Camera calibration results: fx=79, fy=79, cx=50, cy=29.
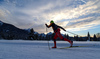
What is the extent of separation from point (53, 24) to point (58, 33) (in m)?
1.00

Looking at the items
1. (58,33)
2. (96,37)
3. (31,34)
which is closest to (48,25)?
(58,33)

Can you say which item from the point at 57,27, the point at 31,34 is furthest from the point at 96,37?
the point at 57,27

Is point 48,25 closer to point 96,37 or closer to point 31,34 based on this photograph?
point 31,34

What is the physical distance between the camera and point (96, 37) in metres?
69.2

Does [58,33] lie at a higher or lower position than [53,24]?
lower

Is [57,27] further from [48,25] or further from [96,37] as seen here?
[96,37]

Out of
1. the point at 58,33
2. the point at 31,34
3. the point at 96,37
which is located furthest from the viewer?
the point at 96,37

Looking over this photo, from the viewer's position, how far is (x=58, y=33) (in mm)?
7316

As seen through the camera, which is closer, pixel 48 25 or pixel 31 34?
pixel 48 25

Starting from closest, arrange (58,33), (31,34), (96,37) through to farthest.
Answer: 1. (58,33)
2. (31,34)
3. (96,37)

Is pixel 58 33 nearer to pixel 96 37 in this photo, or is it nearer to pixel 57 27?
pixel 57 27

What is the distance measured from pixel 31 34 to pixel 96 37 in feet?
183

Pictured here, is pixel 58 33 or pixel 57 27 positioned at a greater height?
pixel 57 27

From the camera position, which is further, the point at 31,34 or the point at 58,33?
the point at 31,34
